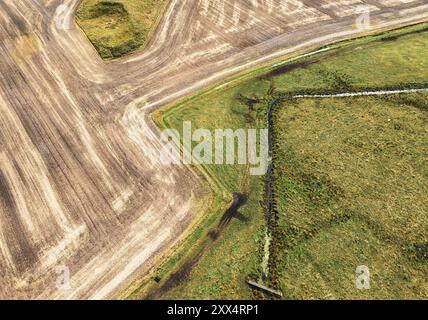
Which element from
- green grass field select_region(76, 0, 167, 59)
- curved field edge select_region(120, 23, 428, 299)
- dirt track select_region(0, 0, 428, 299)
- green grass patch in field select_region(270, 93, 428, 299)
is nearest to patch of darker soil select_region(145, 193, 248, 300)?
curved field edge select_region(120, 23, 428, 299)

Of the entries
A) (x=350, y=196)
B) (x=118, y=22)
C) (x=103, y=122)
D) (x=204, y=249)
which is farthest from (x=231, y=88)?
(x=118, y=22)

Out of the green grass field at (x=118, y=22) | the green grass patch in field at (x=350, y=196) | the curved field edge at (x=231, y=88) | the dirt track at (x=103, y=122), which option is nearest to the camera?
the curved field edge at (x=231, y=88)

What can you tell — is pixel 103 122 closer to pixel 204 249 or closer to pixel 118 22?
pixel 204 249

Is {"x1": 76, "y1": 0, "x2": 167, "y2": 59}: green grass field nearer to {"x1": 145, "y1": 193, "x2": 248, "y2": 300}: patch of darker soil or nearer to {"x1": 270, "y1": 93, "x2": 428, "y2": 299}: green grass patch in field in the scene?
{"x1": 270, "y1": 93, "x2": 428, "y2": 299}: green grass patch in field

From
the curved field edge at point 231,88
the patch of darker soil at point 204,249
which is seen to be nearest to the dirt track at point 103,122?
the curved field edge at point 231,88

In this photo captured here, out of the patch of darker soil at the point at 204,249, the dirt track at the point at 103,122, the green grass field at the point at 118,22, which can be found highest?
the green grass field at the point at 118,22

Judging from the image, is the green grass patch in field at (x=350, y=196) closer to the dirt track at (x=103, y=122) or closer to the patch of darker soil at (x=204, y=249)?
the patch of darker soil at (x=204, y=249)

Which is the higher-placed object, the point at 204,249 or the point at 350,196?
the point at 350,196
